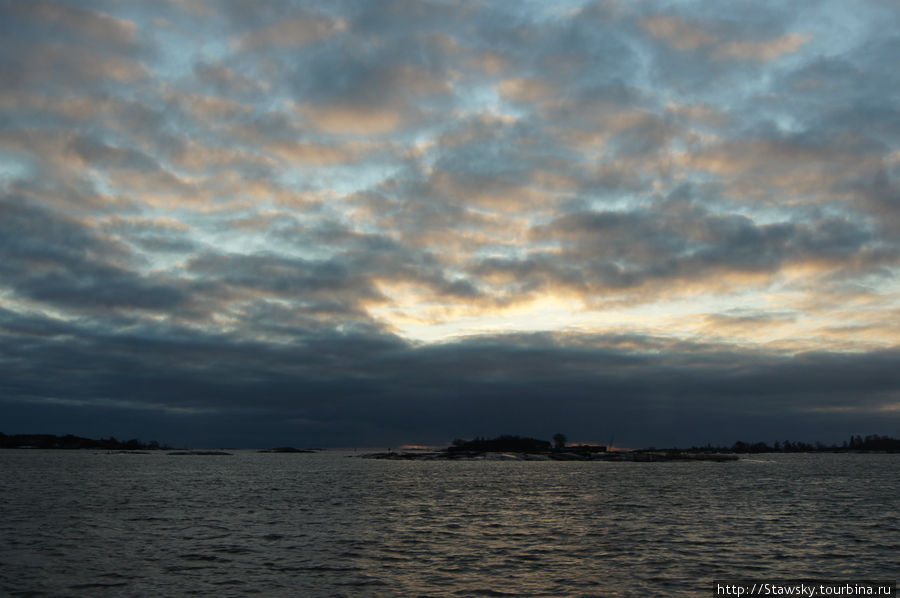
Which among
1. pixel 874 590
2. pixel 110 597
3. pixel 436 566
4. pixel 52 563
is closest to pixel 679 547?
pixel 874 590

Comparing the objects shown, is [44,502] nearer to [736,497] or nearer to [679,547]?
[679,547]

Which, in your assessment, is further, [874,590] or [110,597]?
[874,590]

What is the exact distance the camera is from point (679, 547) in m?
45.8

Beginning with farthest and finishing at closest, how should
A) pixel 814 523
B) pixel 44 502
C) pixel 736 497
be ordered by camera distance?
pixel 736 497
pixel 44 502
pixel 814 523

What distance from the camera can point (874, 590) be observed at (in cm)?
3253

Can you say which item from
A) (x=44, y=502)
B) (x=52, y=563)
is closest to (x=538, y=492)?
(x=44, y=502)

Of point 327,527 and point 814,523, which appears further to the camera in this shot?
point 814,523

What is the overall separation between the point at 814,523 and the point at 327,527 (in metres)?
44.6

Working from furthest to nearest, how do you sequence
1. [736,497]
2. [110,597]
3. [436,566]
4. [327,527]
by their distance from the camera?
[736,497] → [327,527] → [436,566] → [110,597]

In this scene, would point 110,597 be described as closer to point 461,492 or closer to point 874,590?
point 874,590

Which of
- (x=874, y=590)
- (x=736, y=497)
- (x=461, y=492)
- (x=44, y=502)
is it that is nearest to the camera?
(x=874, y=590)

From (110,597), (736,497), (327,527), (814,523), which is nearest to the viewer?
(110,597)

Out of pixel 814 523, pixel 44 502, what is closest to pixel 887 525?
pixel 814 523

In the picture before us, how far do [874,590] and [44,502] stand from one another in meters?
83.6
